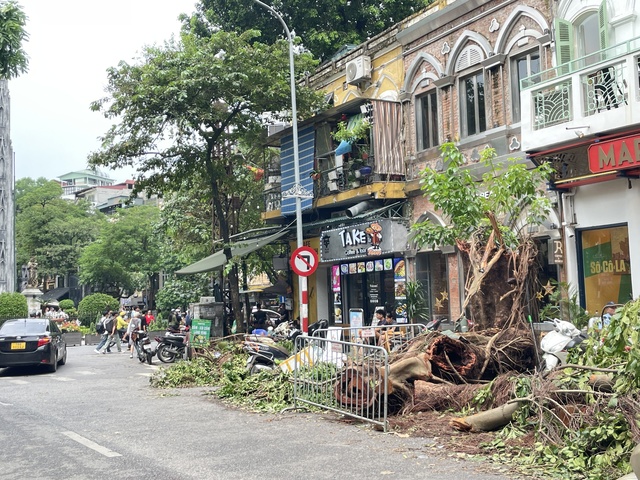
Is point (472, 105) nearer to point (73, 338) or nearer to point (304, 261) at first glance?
point (304, 261)

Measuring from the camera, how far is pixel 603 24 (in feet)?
48.3

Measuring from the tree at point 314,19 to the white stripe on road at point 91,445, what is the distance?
2457 centimetres

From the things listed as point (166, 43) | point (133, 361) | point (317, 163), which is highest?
point (166, 43)

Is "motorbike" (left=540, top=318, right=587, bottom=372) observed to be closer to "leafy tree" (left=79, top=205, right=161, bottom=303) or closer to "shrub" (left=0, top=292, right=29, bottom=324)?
"shrub" (left=0, top=292, right=29, bottom=324)

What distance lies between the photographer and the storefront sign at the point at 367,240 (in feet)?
68.5

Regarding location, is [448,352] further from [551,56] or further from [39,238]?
[39,238]

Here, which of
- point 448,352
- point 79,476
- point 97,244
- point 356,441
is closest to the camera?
point 79,476

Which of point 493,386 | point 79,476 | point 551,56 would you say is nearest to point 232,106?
point 551,56

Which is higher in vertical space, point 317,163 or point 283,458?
point 317,163

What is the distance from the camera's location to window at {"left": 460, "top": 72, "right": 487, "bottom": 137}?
743 inches

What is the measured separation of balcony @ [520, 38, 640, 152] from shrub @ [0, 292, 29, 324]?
91.6 feet

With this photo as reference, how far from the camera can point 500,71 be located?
18.1 metres

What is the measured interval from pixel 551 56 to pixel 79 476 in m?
13.7

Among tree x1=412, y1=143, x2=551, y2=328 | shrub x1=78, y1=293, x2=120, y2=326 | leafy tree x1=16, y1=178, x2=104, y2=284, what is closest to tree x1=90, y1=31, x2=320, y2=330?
tree x1=412, y1=143, x2=551, y2=328
